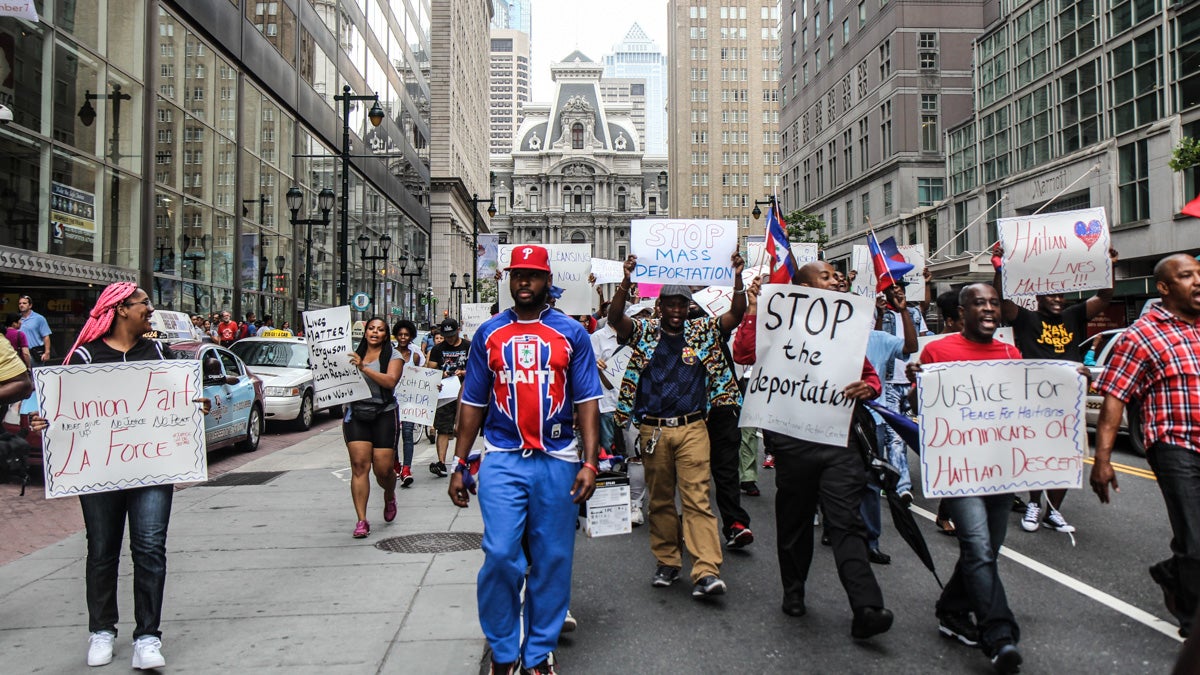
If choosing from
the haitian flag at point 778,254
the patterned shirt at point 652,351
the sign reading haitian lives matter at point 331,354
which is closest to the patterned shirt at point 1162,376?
the haitian flag at point 778,254

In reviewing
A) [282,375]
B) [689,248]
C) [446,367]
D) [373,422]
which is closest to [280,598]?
[373,422]

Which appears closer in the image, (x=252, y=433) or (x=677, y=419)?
(x=677, y=419)

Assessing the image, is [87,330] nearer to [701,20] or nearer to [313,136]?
[313,136]

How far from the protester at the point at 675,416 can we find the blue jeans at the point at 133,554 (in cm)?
281

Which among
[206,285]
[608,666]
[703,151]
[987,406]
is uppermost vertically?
[703,151]

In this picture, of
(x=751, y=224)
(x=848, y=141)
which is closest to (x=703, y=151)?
(x=751, y=224)

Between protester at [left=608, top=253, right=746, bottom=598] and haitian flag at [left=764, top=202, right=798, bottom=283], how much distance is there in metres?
0.35

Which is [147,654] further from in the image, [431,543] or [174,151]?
[174,151]

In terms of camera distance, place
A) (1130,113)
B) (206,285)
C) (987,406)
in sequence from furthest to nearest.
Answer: (1130,113) < (206,285) < (987,406)

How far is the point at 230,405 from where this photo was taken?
503 inches

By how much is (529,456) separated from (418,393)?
19.9 feet

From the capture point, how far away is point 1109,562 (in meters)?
6.29

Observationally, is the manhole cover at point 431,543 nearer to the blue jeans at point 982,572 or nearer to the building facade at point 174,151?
the blue jeans at point 982,572

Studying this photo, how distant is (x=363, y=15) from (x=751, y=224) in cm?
9593
